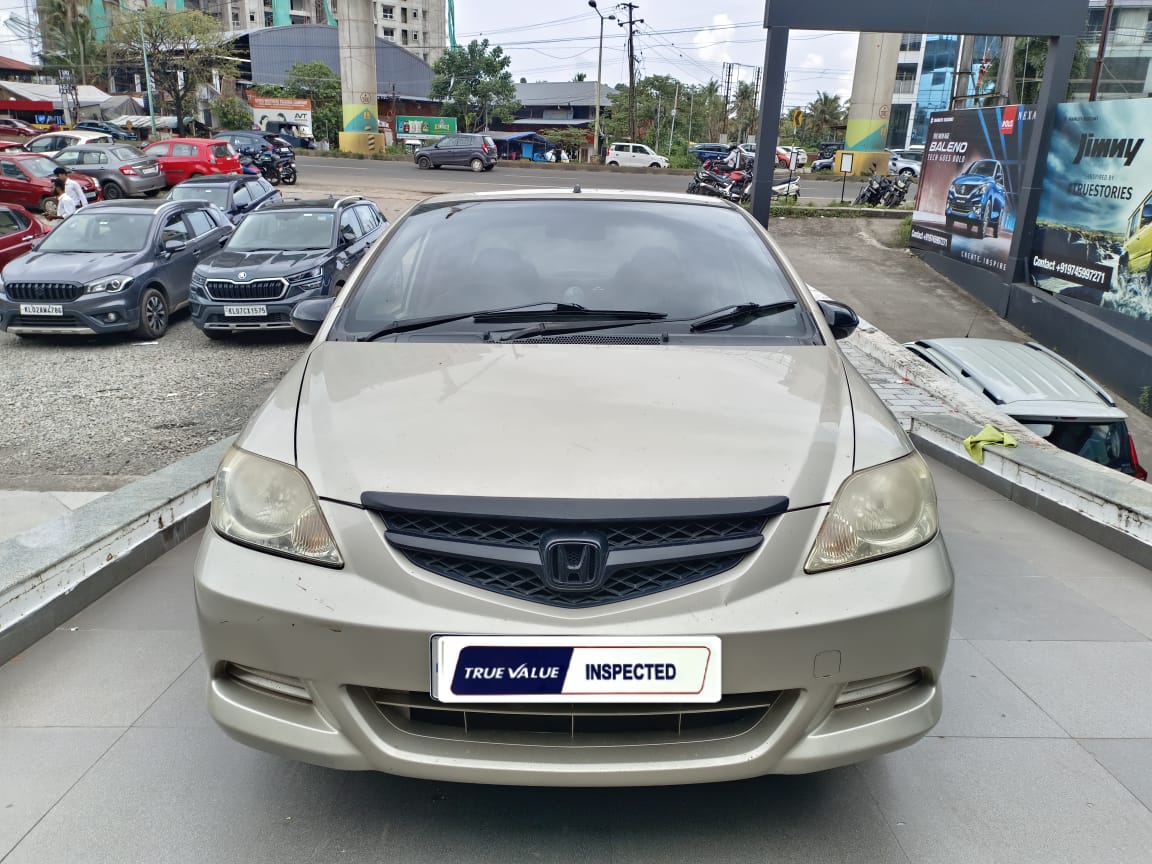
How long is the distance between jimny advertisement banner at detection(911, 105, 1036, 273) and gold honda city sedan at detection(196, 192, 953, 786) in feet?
37.5

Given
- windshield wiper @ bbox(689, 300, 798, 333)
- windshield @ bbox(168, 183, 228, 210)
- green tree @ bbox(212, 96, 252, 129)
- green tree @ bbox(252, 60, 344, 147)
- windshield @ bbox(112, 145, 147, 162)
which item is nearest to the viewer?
windshield wiper @ bbox(689, 300, 798, 333)

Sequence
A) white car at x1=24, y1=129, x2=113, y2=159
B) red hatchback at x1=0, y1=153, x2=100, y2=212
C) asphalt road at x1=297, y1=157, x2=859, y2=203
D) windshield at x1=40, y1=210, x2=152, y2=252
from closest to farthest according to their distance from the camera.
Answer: windshield at x1=40, y1=210, x2=152, y2=252
red hatchback at x1=0, y1=153, x2=100, y2=212
white car at x1=24, y1=129, x2=113, y2=159
asphalt road at x1=297, y1=157, x2=859, y2=203

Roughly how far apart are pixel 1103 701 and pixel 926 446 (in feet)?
10.6

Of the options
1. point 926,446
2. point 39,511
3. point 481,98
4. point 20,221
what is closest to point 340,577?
point 39,511

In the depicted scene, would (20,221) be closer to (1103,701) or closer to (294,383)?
(294,383)

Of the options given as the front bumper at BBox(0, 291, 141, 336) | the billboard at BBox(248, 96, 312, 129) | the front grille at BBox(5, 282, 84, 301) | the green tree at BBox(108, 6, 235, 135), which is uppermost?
the green tree at BBox(108, 6, 235, 135)

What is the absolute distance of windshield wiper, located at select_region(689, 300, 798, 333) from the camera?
9.76 ft

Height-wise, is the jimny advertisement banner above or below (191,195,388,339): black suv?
above

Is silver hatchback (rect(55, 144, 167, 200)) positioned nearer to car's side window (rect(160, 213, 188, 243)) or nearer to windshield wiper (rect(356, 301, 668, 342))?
car's side window (rect(160, 213, 188, 243))

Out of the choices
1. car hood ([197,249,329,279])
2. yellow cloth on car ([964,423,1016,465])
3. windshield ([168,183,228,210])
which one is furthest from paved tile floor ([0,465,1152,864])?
windshield ([168,183,228,210])

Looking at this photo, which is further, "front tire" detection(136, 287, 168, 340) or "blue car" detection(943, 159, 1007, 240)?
"blue car" detection(943, 159, 1007, 240)

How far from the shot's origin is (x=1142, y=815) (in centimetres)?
241

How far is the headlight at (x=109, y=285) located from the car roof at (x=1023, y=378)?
28.8ft

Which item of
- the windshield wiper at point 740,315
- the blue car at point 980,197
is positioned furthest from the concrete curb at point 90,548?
the blue car at point 980,197
